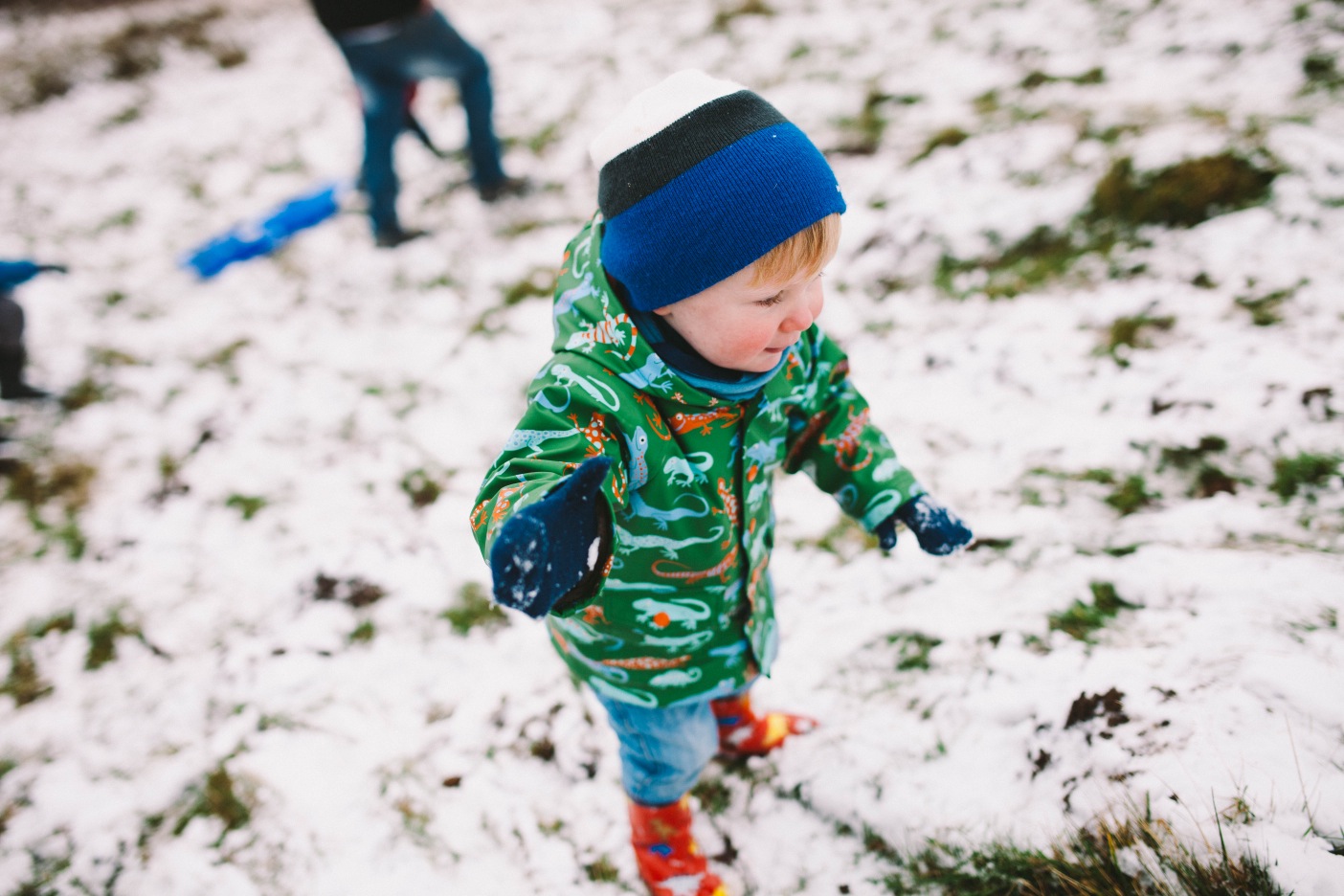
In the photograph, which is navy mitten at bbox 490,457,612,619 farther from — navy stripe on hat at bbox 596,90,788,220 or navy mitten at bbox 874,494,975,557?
navy mitten at bbox 874,494,975,557

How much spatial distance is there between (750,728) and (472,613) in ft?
3.36

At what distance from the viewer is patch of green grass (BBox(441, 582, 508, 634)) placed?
7.50 ft

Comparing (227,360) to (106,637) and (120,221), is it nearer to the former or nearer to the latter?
(106,637)

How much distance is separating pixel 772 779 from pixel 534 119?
4863 mm

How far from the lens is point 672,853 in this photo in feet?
5.29

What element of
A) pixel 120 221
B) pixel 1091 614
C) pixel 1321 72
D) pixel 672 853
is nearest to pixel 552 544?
pixel 672 853

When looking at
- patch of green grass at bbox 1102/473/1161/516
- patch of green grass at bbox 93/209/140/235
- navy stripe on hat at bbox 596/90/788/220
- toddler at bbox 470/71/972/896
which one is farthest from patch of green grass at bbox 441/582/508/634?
patch of green grass at bbox 93/209/140/235

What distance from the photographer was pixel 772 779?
1.79m

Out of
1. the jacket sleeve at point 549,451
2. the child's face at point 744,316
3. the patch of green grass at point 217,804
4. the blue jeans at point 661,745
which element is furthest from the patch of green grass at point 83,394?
the child's face at point 744,316

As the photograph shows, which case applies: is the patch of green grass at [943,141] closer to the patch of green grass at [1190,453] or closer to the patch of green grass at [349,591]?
the patch of green grass at [1190,453]

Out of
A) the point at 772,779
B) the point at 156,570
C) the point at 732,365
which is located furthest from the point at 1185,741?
the point at 156,570

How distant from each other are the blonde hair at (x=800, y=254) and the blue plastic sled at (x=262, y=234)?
169 inches

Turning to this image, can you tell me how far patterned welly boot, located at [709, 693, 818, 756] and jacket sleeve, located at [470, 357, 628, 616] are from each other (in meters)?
1.02

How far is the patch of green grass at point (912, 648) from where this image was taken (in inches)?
73.0
